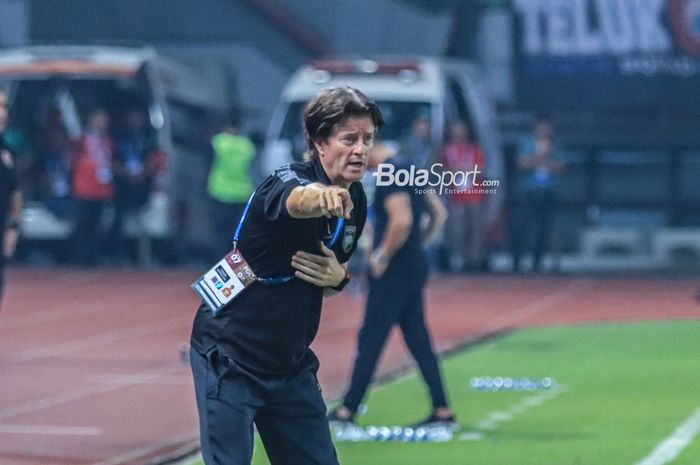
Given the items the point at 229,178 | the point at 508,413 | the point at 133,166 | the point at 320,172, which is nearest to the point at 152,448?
the point at 508,413

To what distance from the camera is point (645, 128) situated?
2730cm

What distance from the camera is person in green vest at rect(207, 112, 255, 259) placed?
22.8m

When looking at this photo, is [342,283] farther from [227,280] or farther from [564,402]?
[564,402]

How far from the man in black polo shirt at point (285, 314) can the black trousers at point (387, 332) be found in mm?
4529

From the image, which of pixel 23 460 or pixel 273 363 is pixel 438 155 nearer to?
pixel 23 460

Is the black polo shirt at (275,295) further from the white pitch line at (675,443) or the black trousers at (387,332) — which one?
the black trousers at (387,332)

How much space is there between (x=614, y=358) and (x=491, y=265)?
32.5 feet

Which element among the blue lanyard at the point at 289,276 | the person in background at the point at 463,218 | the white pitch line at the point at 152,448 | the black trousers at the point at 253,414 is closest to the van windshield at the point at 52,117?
the person in background at the point at 463,218

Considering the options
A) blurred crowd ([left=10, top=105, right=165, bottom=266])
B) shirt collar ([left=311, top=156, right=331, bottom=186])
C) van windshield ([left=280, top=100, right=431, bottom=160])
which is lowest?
blurred crowd ([left=10, top=105, right=165, bottom=266])

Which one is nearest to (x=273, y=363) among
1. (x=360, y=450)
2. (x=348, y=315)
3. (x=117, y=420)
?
(x=360, y=450)

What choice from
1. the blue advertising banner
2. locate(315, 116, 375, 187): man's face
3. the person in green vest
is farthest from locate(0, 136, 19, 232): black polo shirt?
the blue advertising banner

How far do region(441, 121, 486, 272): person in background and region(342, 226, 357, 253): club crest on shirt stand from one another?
16.2 m

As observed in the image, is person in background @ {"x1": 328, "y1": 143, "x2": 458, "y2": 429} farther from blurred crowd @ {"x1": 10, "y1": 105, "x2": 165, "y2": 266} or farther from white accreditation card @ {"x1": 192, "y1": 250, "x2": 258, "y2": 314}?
blurred crowd @ {"x1": 10, "y1": 105, "x2": 165, "y2": 266}

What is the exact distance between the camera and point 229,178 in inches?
900
